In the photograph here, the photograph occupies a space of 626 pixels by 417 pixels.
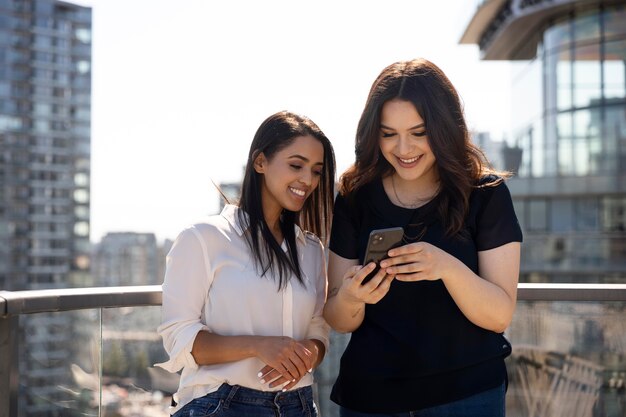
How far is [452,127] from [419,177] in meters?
0.24

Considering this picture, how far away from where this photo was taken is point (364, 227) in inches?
114

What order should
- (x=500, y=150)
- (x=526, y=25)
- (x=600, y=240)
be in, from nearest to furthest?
(x=600, y=240) < (x=500, y=150) < (x=526, y=25)

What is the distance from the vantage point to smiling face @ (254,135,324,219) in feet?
9.97

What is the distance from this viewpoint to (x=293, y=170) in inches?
120

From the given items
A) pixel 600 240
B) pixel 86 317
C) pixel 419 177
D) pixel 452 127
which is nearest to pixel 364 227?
pixel 419 177

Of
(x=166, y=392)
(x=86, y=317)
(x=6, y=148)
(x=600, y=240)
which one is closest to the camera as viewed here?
(x=86, y=317)

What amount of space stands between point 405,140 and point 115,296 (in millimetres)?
1833

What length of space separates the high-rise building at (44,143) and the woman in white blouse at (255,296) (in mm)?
92623

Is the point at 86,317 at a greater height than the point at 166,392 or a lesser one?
greater

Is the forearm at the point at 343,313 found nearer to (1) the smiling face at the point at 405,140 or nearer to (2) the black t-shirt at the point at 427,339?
(2) the black t-shirt at the point at 427,339

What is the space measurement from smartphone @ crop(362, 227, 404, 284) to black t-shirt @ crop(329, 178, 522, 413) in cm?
23

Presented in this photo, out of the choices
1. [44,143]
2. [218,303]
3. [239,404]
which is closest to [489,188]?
[218,303]

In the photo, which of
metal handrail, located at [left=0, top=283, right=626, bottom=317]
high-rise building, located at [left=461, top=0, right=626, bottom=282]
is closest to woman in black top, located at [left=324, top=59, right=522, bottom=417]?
metal handrail, located at [left=0, top=283, right=626, bottom=317]

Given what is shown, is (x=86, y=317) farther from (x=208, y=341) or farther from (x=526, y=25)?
(x=526, y=25)
